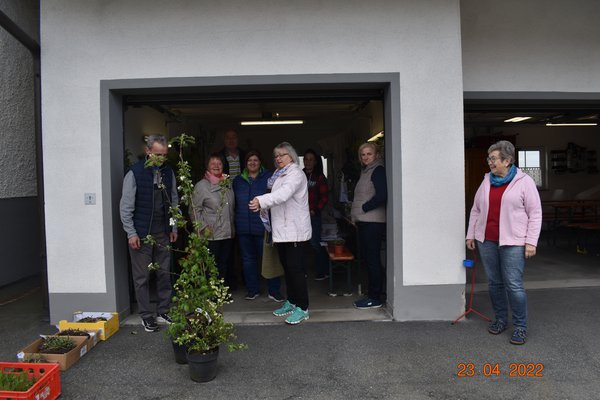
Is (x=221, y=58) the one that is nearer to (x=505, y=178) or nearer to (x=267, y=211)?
(x=267, y=211)

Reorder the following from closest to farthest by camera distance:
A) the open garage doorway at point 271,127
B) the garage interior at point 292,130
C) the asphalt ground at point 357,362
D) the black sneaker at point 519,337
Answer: the asphalt ground at point 357,362
the black sneaker at point 519,337
the open garage doorway at point 271,127
the garage interior at point 292,130

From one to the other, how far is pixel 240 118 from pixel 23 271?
506cm

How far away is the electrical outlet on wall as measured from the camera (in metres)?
4.24

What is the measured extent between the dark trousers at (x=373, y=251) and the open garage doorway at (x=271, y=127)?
125 millimetres

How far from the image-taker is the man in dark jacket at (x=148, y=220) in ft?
13.3

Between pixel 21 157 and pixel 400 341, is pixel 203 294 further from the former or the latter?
pixel 21 157

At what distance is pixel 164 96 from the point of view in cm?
461

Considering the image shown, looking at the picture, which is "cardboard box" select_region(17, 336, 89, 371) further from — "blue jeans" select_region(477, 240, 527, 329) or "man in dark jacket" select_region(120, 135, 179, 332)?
"blue jeans" select_region(477, 240, 527, 329)

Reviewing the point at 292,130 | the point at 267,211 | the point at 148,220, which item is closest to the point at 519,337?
the point at 267,211

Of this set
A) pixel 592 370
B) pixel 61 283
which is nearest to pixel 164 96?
pixel 61 283

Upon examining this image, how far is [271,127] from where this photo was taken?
36.2 ft

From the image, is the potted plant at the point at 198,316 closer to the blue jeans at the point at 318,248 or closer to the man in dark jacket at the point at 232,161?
the man in dark jacket at the point at 232,161

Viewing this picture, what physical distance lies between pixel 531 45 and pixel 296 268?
11.2 feet

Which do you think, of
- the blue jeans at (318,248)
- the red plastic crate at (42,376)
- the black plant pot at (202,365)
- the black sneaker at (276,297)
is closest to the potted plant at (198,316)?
the black plant pot at (202,365)
